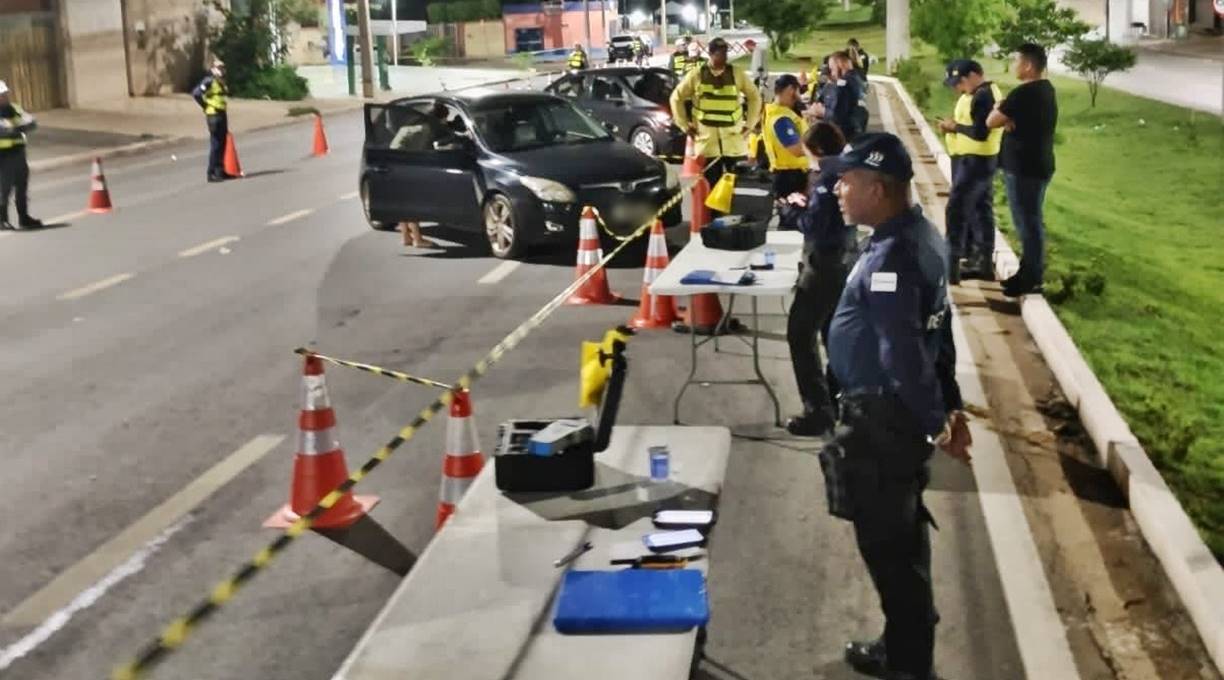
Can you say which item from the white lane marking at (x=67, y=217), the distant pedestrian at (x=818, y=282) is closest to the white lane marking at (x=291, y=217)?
the white lane marking at (x=67, y=217)

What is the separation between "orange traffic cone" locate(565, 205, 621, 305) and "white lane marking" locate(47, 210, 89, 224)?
914cm

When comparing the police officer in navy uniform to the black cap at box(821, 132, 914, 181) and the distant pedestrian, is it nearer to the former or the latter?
the black cap at box(821, 132, 914, 181)

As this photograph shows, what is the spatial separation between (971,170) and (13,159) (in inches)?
455

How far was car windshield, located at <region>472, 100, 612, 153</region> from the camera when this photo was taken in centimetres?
1536

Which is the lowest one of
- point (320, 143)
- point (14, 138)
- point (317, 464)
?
point (317, 464)

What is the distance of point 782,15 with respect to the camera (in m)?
73.9

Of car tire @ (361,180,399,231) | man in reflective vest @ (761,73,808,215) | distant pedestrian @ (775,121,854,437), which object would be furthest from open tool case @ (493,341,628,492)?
car tire @ (361,180,399,231)

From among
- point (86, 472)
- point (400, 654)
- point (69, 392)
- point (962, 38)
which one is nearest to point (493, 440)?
point (86, 472)

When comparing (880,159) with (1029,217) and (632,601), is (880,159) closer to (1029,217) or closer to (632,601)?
(632,601)

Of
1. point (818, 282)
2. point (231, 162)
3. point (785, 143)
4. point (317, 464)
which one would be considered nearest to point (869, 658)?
point (317, 464)

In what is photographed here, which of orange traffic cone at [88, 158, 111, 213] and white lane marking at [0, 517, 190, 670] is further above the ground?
orange traffic cone at [88, 158, 111, 213]

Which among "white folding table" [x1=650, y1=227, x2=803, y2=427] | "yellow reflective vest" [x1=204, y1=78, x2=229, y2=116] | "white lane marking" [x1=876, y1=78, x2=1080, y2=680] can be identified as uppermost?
"yellow reflective vest" [x1=204, y1=78, x2=229, y2=116]

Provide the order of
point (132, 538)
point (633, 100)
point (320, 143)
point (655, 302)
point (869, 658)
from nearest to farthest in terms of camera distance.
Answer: point (869, 658) < point (132, 538) < point (655, 302) < point (633, 100) < point (320, 143)

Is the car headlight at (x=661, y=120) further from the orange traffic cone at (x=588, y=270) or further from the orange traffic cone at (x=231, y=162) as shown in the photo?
the orange traffic cone at (x=588, y=270)
